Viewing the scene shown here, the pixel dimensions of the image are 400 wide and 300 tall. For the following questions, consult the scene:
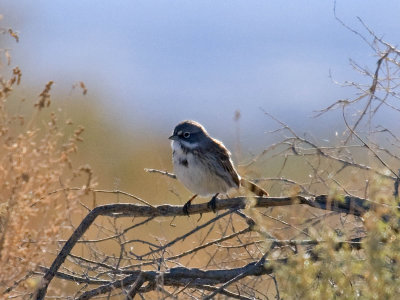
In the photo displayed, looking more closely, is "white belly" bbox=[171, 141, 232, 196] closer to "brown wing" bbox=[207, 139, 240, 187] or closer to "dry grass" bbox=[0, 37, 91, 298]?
"brown wing" bbox=[207, 139, 240, 187]

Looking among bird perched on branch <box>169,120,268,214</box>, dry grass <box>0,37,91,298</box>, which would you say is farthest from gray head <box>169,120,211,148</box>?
dry grass <box>0,37,91,298</box>

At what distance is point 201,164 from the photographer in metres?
6.63

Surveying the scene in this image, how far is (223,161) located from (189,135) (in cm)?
38

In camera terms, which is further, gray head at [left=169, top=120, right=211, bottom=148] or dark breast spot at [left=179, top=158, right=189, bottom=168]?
gray head at [left=169, top=120, right=211, bottom=148]

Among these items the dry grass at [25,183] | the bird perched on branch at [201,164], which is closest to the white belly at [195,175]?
the bird perched on branch at [201,164]

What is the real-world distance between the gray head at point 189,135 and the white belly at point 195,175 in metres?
0.07

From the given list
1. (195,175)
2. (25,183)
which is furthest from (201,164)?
(25,183)

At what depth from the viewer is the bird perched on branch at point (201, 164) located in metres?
6.59

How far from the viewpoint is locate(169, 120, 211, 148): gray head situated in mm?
6752

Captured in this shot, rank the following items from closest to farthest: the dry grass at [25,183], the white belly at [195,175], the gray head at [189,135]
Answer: the dry grass at [25,183], the white belly at [195,175], the gray head at [189,135]

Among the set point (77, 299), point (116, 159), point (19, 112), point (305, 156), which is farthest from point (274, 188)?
point (116, 159)

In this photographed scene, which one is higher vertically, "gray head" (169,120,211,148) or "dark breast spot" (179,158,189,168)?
"gray head" (169,120,211,148)

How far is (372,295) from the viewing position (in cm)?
333

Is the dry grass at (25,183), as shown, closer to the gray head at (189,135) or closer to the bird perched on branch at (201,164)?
the bird perched on branch at (201,164)
